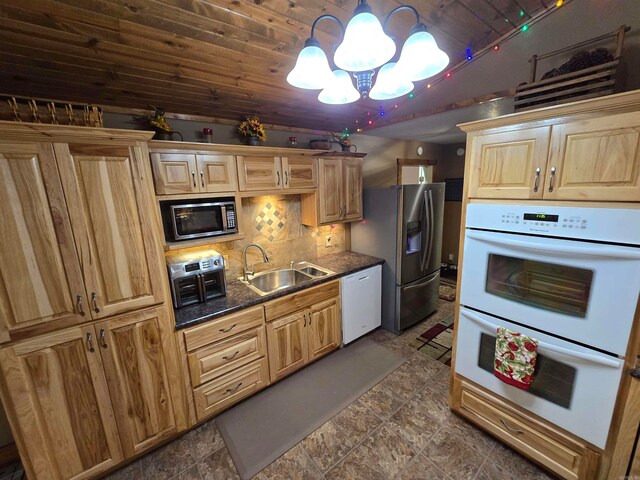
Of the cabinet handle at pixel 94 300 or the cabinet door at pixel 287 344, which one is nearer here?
the cabinet handle at pixel 94 300

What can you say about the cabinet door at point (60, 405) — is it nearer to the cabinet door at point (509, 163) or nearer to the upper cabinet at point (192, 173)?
the upper cabinet at point (192, 173)

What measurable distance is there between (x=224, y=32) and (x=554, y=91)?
1.86 m

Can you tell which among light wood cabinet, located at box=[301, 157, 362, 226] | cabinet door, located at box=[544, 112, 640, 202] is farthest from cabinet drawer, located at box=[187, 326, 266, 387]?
cabinet door, located at box=[544, 112, 640, 202]

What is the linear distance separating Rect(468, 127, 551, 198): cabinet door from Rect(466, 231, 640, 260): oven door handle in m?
0.26

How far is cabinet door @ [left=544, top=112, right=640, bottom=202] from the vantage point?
116cm

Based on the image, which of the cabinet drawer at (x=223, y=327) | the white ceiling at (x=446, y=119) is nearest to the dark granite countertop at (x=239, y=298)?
the cabinet drawer at (x=223, y=327)

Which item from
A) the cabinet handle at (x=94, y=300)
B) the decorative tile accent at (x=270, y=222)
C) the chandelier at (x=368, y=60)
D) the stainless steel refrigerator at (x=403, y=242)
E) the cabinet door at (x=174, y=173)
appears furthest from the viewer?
the stainless steel refrigerator at (x=403, y=242)

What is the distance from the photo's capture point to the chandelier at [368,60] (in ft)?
3.02

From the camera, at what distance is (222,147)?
2053mm

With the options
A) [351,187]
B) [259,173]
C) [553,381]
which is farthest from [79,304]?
[553,381]

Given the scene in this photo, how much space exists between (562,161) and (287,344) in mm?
2313

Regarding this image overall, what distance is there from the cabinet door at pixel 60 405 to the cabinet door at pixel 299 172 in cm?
182

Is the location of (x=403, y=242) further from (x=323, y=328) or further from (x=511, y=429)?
(x=511, y=429)

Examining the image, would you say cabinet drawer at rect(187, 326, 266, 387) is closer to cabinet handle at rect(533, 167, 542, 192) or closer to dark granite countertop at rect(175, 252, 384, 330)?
dark granite countertop at rect(175, 252, 384, 330)
